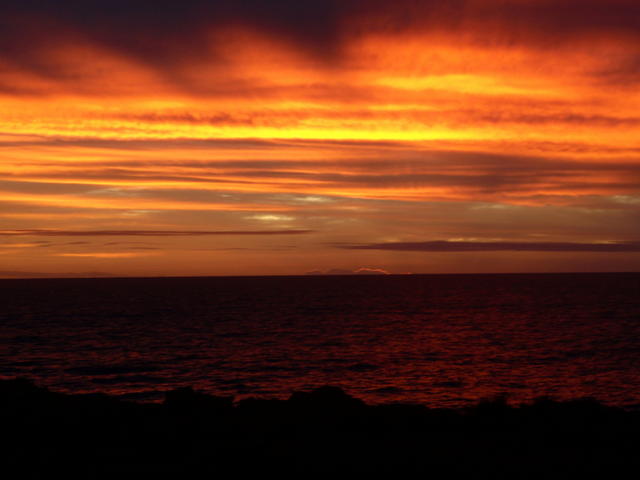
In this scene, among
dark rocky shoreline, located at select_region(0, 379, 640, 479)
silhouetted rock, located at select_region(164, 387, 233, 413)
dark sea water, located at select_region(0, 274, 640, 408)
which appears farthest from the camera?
dark sea water, located at select_region(0, 274, 640, 408)

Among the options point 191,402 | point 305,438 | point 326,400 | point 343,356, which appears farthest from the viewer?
point 343,356

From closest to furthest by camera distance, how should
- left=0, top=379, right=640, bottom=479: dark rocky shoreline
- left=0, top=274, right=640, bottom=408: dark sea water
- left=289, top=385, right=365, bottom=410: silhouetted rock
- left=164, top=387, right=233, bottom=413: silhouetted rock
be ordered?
left=0, top=379, right=640, bottom=479: dark rocky shoreline < left=289, top=385, right=365, bottom=410: silhouetted rock < left=164, top=387, right=233, bottom=413: silhouetted rock < left=0, top=274, right=640, bottom=408: dark sea water

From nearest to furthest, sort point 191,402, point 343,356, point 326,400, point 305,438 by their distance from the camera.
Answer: point 305,438
point 326,400
point 191,402
point 343,356

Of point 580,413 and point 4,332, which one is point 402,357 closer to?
point 580,413

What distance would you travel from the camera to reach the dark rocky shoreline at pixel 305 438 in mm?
16891

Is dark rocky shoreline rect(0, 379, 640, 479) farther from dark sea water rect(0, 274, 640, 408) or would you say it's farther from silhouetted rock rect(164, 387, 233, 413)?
dark sea water rect(0, 274, 640, 408)

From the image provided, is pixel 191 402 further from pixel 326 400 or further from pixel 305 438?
pixel 305 438

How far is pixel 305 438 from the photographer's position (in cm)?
1984

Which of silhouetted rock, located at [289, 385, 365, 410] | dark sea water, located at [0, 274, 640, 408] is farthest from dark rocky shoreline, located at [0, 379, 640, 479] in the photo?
dark sea water, located at [0, 274, 640, 408]

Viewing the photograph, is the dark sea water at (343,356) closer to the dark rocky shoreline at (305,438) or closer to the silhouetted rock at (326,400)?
the silhouetted rock at (326,400)

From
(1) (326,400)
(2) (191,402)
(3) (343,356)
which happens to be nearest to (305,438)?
(1) (326,400)

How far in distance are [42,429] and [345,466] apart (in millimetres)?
10074

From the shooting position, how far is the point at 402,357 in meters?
51.5

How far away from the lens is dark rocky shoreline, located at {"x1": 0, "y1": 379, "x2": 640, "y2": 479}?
16.9m
